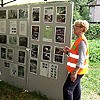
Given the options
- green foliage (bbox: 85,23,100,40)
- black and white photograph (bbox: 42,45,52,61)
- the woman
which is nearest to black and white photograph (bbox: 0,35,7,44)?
black and white photograph (bbox: 42,45,52,61)

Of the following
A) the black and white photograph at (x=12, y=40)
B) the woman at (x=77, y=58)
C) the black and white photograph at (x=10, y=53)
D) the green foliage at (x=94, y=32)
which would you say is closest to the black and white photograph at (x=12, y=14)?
the black and white photograph at (x=12, y=40)

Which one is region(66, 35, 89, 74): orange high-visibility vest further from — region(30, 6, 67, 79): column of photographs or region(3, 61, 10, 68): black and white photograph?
region(3, 61, 10, 68): black and white photograph

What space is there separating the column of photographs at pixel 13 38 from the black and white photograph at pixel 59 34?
779mm

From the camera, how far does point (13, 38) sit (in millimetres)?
5062

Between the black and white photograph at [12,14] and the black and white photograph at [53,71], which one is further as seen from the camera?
the black and white photograph at [12,14]

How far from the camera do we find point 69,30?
4.05 meters

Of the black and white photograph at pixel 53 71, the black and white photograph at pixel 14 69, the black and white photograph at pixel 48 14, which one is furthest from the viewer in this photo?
the black and white photograph at pixel 14 69

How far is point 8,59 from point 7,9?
3.44 feet

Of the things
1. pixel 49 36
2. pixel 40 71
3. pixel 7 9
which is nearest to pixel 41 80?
pixel 40 71

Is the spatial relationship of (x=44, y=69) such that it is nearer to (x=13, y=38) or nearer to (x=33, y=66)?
(x=33, y=66)

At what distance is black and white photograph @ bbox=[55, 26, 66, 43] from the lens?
4.14 m

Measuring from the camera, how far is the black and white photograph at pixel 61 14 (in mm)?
4078

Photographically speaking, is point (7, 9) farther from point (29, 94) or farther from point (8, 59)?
point (29, 94)

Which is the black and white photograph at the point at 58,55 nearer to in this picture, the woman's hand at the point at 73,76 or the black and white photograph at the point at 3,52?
the woman's hand at the point at 73,76
